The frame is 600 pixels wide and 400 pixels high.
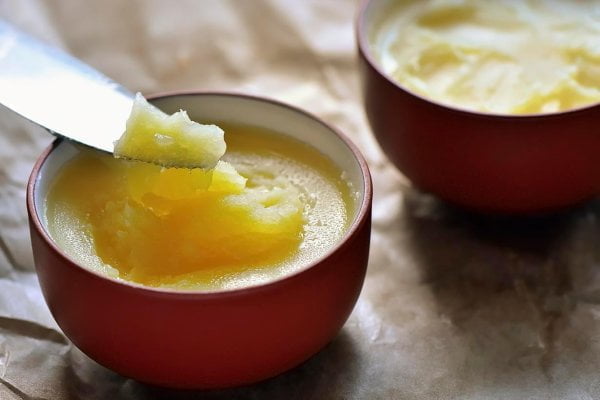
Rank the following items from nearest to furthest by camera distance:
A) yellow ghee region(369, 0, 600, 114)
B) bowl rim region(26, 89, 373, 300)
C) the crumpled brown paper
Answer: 1. bowl rim region(26, 89, 373, 300)
2. the crumpled brown paper
3. yellow ghee region(369, 0, 600, 114)

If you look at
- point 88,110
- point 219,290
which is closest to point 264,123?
point 88,110

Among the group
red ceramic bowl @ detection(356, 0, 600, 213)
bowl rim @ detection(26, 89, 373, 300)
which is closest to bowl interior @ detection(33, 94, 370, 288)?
bowl rim @ detection(26, 89, 373, 300)

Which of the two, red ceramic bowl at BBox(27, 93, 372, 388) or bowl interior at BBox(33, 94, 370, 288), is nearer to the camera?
red ceramic bowl at BBox(27, 93, 372, 388)

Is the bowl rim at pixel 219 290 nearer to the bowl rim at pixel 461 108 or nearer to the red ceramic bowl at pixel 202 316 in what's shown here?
the red ceramic bowl at pixel 202 316

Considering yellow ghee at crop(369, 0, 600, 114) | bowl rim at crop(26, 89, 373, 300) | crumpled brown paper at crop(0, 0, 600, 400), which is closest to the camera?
bowl rim at crop(26, 89, 373, 300)

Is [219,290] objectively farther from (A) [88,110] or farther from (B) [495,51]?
(B) [495,51]

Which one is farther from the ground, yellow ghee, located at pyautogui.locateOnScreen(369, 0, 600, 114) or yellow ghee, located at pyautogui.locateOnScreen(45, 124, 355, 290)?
yellow ghee, located at pyautogui.locateOnScreen(45, 124, 355, 290)

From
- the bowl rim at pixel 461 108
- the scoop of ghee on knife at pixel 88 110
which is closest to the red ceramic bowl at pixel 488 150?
the bowl rim at pixel 461 108

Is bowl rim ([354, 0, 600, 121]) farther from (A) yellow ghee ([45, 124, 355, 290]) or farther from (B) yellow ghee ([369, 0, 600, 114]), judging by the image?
(A) yellow ghee ([45, 124, 355, 290])

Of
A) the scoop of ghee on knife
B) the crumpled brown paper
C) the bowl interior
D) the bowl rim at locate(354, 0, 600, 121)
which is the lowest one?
the crumpled brown paper
